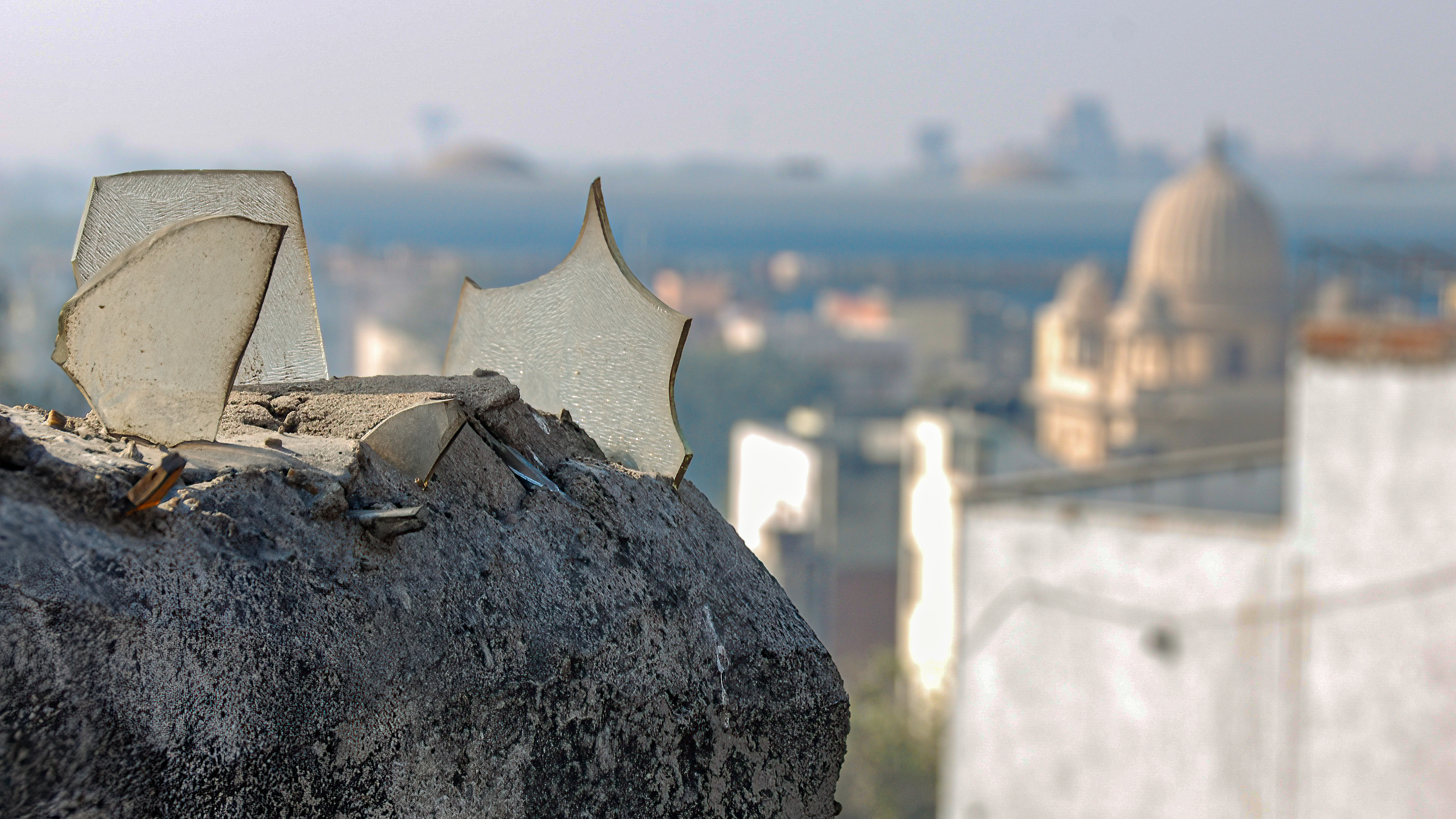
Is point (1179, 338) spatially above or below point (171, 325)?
below

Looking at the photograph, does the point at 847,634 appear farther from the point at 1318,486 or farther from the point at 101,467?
the point at 101,467

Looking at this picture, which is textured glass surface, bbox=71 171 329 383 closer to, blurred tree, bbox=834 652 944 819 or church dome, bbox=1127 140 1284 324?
blurred tree, bbox=834 652 944 819

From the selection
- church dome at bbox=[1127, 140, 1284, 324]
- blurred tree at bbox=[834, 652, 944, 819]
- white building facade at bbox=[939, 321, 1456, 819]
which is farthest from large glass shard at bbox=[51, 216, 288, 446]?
church dome at bbox=[1127, 140, 1284, 324]

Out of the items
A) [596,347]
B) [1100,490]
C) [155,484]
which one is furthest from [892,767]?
[155,484]

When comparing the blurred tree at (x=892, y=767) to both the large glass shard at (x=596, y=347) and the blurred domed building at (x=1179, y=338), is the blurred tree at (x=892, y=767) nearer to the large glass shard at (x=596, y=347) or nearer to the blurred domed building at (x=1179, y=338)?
the large glass shard at (x=596, y=347)

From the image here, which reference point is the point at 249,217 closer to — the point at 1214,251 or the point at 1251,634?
the point at 1251,634

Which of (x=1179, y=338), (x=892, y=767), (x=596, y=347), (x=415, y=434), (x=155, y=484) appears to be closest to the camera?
(x=155, y=484)

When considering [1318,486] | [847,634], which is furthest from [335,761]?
[847,634]
